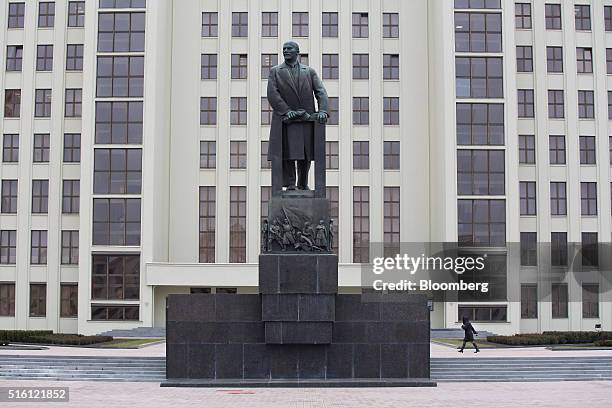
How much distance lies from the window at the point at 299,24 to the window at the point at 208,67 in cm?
552

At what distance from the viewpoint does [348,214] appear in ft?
170

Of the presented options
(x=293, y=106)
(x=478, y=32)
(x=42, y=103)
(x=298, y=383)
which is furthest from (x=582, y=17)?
(x=298, y=383)

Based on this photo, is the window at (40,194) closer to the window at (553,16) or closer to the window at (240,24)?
the window at (240,24)

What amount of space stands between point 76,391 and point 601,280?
37.5 m

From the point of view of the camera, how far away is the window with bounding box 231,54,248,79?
174 ft

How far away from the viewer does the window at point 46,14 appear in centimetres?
5269

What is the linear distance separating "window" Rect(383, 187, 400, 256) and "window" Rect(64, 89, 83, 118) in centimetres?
2011

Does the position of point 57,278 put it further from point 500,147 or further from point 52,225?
point 500,147

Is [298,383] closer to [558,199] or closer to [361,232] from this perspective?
[361,232]

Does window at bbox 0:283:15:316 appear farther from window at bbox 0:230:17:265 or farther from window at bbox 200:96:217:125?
window at bbox 200:96:217:125

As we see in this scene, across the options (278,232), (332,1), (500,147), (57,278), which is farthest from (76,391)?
(332,1)

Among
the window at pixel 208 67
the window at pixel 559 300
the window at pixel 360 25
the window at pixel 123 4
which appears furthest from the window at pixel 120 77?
the window at pixel 559 300

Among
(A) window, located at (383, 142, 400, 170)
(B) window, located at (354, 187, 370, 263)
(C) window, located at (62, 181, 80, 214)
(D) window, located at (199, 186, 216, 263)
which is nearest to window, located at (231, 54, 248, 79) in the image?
(D) window, located at (199, 186, 216, 263)

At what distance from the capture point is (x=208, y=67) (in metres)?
53.2
